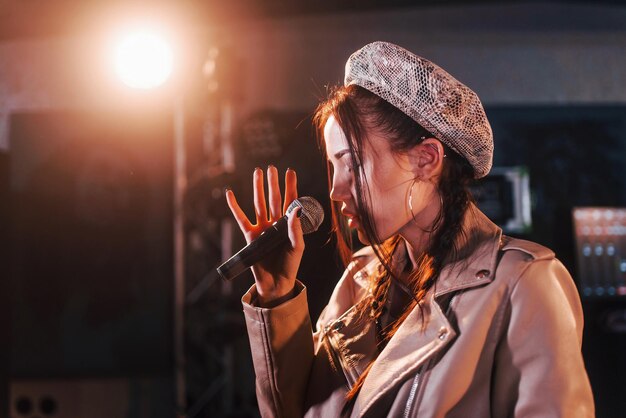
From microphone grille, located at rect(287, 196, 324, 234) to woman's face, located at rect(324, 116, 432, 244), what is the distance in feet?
0.36

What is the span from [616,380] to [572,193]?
123cm

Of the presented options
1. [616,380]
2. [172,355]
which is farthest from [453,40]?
[172,355]

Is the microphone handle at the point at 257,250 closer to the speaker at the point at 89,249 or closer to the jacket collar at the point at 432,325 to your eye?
the jacket collar at the point at 432,325

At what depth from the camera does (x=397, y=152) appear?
44.4 inches

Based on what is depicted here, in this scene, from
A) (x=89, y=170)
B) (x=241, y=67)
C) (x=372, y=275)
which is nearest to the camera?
(x=372, y=275)

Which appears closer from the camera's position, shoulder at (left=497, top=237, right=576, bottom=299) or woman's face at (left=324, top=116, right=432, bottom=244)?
shoulder at (left=497, top=237, right=576, bottom=299)

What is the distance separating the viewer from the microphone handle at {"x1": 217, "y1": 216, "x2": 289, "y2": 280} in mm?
1159

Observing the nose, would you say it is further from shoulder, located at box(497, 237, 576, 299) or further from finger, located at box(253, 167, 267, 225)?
shoulder, located at box(497, 237, 576, 299)

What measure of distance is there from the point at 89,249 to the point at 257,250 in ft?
9.94

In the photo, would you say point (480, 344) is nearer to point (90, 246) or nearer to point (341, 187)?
point (341, 187)

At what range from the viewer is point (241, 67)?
146 inches

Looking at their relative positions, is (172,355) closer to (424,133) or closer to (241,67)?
(241,67)

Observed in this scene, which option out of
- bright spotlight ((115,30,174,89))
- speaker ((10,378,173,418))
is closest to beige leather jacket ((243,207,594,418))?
bright spotlight ((115,30,174,89))

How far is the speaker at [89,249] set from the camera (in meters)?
3.82
